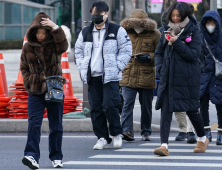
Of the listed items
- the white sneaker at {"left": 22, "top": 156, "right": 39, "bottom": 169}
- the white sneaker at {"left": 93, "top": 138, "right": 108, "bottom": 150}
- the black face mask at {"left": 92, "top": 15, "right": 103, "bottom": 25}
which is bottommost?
the white sneaker at {"left": 93, "top": 138, "right": 108, "bottom": 150}

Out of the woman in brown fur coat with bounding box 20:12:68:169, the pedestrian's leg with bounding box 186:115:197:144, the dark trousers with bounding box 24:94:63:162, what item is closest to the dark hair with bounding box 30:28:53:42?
the woman in brown fur coat with bounding box 20:12:68:169

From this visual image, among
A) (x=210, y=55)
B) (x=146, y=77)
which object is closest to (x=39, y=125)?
(x=146, y=77)

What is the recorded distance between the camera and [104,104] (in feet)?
23.1

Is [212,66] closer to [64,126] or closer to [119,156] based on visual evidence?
[119,156]

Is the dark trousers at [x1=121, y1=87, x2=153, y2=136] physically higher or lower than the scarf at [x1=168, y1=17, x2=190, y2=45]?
lower

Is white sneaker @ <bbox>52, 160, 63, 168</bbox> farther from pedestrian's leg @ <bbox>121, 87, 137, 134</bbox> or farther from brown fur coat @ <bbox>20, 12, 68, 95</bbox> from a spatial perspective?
pedestrian's leg @ <bbox>121, 87, 137, 134</bbox>

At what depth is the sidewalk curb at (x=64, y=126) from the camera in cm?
866

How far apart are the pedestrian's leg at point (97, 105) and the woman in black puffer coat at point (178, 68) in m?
0.82

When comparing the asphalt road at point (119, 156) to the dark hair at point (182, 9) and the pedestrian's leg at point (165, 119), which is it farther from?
the dark hair at point (182, 9)

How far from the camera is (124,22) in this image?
7797mm

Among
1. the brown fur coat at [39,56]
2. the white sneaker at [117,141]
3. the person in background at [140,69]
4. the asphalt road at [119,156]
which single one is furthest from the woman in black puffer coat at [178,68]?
the brown fur coat at [39,56]

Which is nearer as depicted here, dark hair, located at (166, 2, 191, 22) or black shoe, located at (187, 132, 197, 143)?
dark hair, located at (166, 2, 191, 22)

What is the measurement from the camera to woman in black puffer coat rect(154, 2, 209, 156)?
21.4ft

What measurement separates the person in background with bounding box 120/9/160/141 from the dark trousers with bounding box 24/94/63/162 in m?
1.87
